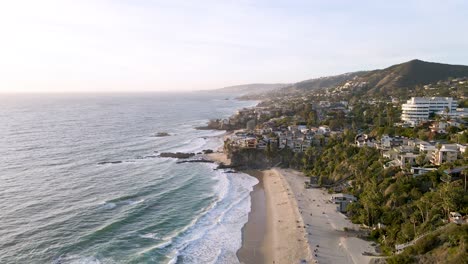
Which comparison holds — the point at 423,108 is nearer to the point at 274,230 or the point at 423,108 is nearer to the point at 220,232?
the point at 274,230

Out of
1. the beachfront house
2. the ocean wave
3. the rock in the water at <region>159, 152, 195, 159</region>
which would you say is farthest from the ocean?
the beachfront house

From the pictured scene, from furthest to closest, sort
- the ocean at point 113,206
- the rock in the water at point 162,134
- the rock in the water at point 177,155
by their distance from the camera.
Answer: the rock in the water at point 162,134, the rock in the water at point 177,155, the ocean at point 113,206

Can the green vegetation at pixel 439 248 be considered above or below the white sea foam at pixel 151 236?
above

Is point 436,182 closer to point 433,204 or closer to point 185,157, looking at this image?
point 433,204

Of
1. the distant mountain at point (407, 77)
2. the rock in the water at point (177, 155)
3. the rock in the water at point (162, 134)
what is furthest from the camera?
the distant mountain at point (407, 77)

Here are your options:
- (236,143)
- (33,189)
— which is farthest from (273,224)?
(236,143)

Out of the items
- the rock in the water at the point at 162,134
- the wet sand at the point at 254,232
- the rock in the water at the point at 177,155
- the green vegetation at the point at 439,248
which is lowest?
the wet sand at the point at 254,232

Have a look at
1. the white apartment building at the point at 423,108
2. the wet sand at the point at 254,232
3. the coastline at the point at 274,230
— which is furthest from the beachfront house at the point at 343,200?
the white apartment building at the point at 423,108

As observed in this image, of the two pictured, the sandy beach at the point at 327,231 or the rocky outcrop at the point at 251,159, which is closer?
the sandy beach at the point at 327,231

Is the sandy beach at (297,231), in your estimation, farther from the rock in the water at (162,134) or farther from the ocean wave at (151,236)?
the rock in the water at (162,134)

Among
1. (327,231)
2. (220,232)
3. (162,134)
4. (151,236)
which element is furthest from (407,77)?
(151,236)
